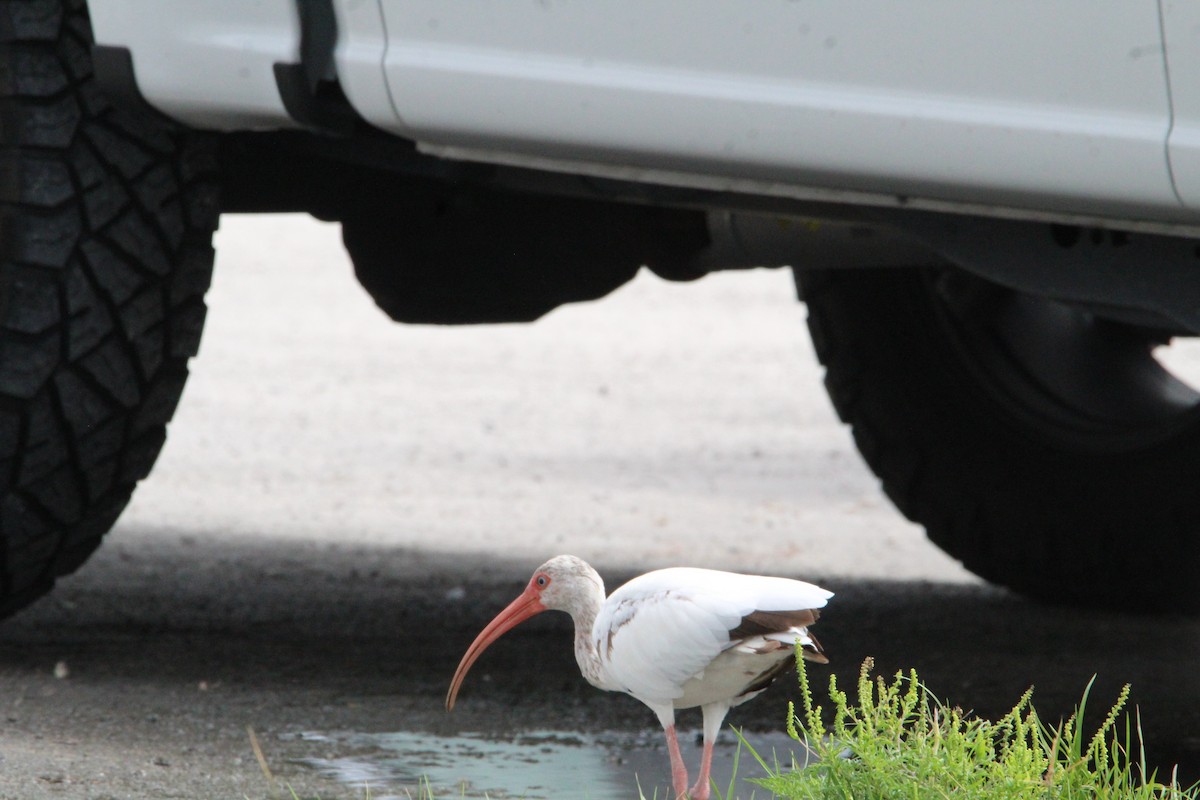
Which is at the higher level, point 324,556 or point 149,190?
point 149,190

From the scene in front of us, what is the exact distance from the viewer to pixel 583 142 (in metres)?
2.60

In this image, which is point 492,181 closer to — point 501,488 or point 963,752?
point 963,752

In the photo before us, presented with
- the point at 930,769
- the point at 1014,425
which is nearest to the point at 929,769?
the point at 930,769

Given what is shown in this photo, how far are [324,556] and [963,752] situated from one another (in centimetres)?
323

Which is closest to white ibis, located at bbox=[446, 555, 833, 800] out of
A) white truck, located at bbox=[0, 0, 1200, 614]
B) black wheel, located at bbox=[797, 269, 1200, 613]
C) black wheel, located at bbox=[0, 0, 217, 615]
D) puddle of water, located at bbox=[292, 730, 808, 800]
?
puddle of water, located at bbox=[292, 730, 808, 800]

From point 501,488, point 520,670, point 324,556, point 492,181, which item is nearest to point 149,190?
point 492,181

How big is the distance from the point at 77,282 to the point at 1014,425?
2.38 meters

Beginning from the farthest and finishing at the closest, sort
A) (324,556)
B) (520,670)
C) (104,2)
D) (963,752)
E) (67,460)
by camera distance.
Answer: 1. (324,556)
2. (520,670)
3. (67,460)
4. (104,2)
5. (963,752)

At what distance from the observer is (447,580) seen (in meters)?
4.74

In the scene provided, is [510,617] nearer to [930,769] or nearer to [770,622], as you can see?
Answer: [770,622]

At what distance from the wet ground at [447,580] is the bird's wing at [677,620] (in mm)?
596

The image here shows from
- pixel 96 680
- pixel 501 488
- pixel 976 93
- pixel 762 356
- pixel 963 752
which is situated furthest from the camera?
pixel 762 356

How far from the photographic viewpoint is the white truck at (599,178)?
233 cm

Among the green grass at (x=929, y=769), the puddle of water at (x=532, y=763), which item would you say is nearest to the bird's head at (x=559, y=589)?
the green grass at (x=929, y=769)
